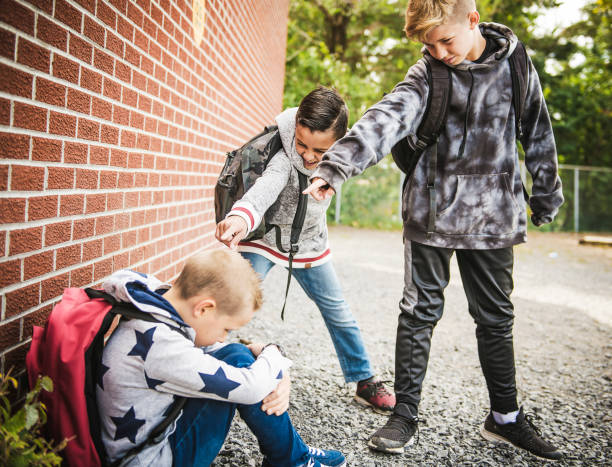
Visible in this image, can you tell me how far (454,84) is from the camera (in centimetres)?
239

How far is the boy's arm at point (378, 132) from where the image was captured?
212 cm

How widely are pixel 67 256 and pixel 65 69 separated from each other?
72 centimetres

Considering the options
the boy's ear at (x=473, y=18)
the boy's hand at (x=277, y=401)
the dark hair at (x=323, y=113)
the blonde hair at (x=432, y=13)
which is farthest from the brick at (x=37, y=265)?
the boy's ear at (x=473, y=18)

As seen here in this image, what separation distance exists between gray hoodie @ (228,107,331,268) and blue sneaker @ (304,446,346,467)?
3.30 ft

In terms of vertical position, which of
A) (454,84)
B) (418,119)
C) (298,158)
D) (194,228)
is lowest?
(194,228)

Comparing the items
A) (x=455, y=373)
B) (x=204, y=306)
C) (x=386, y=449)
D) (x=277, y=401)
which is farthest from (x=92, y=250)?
(x=455, y=373)

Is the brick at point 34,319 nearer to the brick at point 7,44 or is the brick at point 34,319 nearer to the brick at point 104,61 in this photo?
the brick at point 7,44

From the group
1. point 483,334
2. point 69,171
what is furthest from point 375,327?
point 69,171

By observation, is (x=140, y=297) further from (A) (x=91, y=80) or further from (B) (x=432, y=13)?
(B) (x=432, y=13)

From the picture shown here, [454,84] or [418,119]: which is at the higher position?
[454,84]

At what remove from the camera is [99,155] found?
229cm

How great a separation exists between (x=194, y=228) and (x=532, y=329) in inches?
134

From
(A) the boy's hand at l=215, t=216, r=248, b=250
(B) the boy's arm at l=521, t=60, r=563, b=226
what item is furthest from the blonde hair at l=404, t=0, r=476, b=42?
(A) the boy's hand at l=215, t=216, r=248, b=250

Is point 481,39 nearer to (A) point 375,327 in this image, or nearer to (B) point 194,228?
(B) point 194,228
